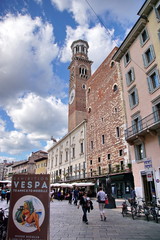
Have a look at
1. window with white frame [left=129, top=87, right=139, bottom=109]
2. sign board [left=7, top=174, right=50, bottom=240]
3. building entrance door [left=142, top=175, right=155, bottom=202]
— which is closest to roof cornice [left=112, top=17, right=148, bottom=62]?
window with white frame [left=129, top=87, right=139, bottom=109]

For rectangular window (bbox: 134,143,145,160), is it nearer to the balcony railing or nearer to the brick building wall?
the balcony railing

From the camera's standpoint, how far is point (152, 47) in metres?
15.9

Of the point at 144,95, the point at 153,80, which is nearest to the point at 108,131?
the point at 144,95

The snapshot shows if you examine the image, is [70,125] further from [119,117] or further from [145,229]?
[145,229]

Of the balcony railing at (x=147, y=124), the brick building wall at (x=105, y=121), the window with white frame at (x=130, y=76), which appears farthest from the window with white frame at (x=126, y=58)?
the balcony railing at (x=147, y=124)

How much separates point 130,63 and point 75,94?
31133 mm

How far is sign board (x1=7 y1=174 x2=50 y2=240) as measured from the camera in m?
3.86

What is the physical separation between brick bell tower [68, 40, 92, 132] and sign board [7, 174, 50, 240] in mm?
42164

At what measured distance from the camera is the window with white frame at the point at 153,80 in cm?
1484

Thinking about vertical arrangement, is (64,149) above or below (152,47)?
below

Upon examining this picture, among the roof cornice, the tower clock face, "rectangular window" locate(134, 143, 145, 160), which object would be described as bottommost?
"rectangular window" locate(134, 143, 145, 160)

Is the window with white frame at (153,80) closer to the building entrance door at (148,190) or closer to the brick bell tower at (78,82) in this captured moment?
the building entrance door at (148,190)

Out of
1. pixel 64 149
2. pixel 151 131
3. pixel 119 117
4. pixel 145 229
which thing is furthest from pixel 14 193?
pixel 64 149

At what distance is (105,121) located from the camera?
89.2ft
